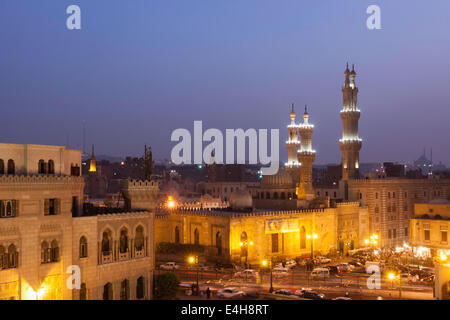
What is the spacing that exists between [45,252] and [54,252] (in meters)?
0.49

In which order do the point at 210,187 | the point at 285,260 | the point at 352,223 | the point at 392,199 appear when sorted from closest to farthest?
the point at 285,260
the point at 352,223
the point at 392,199
the point at 210,187

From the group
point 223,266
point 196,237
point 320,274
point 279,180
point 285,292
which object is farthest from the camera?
point 279,180

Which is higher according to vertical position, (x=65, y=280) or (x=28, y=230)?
(x=28, y=230)

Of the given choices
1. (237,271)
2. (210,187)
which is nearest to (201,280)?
(237,271)

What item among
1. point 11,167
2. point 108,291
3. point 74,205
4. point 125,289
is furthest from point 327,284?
point 11,167

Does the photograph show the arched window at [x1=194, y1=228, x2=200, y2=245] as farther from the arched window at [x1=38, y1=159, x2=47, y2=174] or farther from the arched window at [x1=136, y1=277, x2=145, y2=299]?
the arched window at [x1=38, y1=159, x2=47, y2=174]

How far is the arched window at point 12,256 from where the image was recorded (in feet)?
70.9

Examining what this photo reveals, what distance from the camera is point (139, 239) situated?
28.1 m

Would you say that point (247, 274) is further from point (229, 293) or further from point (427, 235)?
point (427, 235)

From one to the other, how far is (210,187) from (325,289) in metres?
60.2

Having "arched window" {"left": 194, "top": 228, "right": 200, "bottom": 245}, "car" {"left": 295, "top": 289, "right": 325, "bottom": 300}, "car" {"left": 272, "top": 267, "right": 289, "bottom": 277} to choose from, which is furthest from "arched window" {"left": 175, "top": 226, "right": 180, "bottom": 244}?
"car" {"left": 295, "top": 289, "right": 325, "bottom": 300}

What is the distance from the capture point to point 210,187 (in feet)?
297
